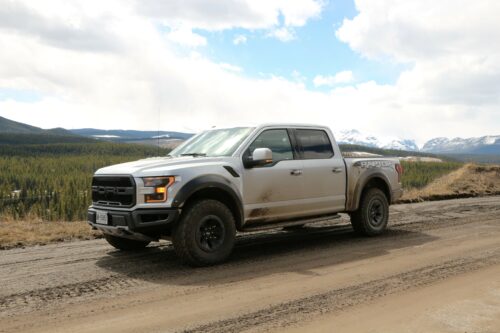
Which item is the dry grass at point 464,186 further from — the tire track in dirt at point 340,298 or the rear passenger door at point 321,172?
the tire track in dirt at point 340,298

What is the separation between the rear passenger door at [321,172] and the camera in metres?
7.28

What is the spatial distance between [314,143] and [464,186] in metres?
13.7

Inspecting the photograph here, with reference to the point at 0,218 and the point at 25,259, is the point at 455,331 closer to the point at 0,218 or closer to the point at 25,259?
the point at 25,259

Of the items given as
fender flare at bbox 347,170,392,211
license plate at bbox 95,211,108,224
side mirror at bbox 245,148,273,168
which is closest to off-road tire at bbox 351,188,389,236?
fender flare at bbox 347,170,392,211

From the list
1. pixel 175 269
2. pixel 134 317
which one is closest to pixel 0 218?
pixel 175 269

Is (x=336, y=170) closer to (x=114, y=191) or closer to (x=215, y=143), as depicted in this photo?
(x=215, y=143)

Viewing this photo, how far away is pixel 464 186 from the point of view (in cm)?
1869

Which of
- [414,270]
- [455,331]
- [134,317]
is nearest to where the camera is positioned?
[455,331]

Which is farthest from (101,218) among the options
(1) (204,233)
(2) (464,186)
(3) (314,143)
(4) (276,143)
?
(2) (464,186)

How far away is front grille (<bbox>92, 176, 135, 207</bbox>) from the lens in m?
5.80

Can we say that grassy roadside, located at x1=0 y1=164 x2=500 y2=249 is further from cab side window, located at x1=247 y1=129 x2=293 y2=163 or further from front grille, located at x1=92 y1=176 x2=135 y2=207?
cab side window, located at x1=247 y1=129 x2=293 y2=163

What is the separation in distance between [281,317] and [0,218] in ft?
28.6

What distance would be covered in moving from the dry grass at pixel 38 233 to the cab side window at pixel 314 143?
4.29 meters

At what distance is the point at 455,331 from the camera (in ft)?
12.2
